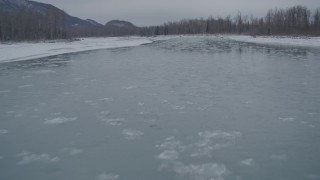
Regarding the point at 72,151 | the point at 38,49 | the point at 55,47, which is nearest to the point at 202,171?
the point at 72,151

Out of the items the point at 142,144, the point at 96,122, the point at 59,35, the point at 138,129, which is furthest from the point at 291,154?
the point at 59,35

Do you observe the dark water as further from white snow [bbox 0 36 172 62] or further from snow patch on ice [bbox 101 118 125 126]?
white snow [bbox 0 36 172 62]

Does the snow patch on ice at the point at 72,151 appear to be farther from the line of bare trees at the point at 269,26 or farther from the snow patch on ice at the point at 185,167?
the line of bare trees at the point at 269,26

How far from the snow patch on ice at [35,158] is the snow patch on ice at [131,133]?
1682 mm

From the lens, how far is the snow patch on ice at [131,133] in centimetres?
731

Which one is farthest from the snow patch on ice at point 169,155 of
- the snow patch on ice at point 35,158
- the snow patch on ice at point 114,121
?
the snow patch on ice at point 114,121

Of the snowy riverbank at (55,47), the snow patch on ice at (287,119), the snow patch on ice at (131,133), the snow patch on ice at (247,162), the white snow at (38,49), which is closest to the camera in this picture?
the snow patch on ice at (247,162)

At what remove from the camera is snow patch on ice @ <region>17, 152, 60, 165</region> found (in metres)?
6.09

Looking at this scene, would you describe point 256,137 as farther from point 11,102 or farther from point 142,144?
point 11,102

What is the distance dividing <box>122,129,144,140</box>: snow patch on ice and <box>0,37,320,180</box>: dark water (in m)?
0.02

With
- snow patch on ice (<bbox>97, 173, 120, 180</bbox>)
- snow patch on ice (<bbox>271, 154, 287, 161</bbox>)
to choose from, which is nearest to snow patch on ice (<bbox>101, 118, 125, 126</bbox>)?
snow patch on ice (<bbox>97, 173, 120, 180</bbox>)

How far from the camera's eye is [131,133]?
7586mm

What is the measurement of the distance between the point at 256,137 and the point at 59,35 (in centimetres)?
8281

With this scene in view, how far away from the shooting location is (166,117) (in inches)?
347
